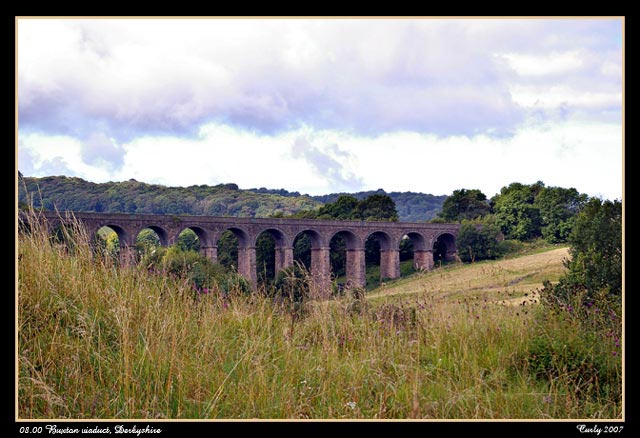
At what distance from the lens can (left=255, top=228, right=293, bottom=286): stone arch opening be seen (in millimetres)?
55438

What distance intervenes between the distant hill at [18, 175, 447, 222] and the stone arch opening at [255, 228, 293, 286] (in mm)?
8470

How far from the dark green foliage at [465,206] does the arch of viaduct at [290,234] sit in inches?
232

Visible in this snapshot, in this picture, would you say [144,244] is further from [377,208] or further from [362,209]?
[362,209]

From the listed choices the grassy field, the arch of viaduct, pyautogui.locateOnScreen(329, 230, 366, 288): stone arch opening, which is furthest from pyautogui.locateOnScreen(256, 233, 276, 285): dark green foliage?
the grassy field

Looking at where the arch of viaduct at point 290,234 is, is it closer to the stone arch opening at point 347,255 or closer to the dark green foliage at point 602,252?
the stone arch opening at point 347,255

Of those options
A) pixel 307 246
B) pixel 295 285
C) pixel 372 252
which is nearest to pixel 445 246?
pixel 372 252

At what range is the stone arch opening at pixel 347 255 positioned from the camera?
5978 centimetres

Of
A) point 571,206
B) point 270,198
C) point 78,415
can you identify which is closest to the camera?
point 78,415

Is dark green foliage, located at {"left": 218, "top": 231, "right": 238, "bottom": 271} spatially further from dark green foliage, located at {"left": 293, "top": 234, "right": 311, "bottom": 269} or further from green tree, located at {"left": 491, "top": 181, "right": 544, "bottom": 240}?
green tree, located at {"left": 491, "top": 181, "right": 544, "bottom": 240}

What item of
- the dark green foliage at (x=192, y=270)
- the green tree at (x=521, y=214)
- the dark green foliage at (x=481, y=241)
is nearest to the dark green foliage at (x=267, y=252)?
the dark green foliage at (x=481, y=241)

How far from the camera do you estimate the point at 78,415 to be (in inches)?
165
